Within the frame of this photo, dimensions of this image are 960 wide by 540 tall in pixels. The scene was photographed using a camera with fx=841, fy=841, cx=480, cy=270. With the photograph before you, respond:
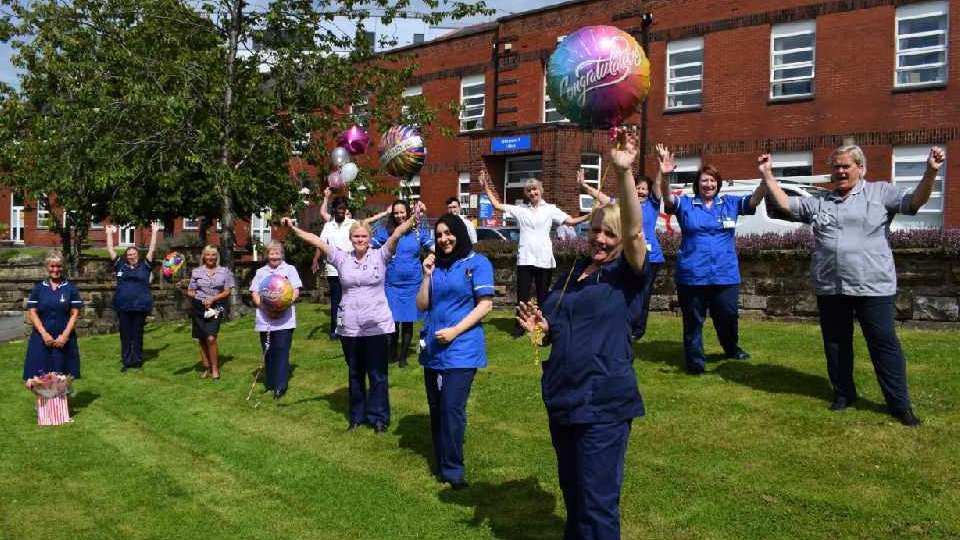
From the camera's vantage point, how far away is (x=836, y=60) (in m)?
21.1

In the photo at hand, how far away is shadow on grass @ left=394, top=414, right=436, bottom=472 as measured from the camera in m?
6.95

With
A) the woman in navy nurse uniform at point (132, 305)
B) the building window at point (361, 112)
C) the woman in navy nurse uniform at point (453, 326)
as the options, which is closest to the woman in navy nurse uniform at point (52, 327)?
the woman in navy nurse uniform at point (132, 305)

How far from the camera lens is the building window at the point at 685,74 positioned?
77.3 ft

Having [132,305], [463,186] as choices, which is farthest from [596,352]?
[463,186]

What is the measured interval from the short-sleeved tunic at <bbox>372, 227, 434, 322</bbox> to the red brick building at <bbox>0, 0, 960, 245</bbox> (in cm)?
1209

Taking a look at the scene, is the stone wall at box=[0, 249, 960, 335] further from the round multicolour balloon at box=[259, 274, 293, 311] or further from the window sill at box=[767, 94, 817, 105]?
the window sill at box=[767, 94, 817, 105]

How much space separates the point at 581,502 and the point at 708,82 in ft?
68.5

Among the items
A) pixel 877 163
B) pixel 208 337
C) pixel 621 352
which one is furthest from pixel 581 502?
pixel 877 163

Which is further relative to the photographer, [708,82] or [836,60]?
[708,82]

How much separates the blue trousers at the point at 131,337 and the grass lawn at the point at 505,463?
2947 mm

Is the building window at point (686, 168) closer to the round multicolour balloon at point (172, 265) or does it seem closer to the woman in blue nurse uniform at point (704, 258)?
the round multicolour balloon at point (172, 265)

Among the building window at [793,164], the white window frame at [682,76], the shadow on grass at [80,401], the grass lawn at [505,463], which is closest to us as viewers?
the grass lawn at [505,463]

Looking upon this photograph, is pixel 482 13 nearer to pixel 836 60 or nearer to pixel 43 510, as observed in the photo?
pixel 836 60

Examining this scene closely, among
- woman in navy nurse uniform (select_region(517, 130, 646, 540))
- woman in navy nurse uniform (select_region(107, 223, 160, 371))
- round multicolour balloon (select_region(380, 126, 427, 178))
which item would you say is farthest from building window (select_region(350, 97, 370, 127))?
woman in navy nurse uniform (select_region(517, 130, 646, 540))
